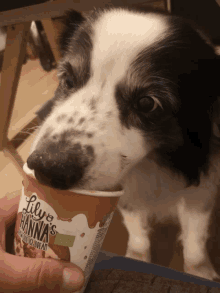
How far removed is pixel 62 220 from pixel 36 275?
114 millimetres

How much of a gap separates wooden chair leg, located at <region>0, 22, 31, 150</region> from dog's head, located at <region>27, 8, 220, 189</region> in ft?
1.68

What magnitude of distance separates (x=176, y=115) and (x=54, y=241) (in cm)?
46

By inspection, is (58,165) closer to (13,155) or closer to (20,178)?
(20,178)

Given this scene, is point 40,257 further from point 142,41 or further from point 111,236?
point 111,236

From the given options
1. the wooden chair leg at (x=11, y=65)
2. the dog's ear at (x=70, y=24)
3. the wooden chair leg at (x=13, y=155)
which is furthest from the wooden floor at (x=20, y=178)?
the dog's ear at (x=70, y=24)

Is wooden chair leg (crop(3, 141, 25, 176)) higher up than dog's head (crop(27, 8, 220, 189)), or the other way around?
dog's head (crop(27, 8, 220, 189))

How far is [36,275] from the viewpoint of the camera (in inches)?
16.9

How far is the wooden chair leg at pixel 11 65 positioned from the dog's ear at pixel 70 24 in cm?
34

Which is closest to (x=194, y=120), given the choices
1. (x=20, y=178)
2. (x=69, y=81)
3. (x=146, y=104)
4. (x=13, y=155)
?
(x=146, y=104)

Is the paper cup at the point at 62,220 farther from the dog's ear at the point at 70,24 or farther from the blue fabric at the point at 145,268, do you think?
the dog's ear at the point at 70,24

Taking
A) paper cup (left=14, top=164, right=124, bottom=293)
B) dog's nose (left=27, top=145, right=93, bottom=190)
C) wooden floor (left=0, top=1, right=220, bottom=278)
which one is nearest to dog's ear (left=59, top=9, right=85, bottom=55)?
wooden floor (left=0, top=1, right=220, bottom=278)

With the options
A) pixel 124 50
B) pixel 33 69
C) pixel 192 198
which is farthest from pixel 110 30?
pixel 33 69

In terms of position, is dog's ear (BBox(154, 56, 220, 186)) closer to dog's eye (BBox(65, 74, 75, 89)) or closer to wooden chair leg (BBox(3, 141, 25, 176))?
dog's eye (BBox(65, 74, 75, 89))

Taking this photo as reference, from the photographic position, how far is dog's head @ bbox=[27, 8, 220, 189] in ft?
1.86
